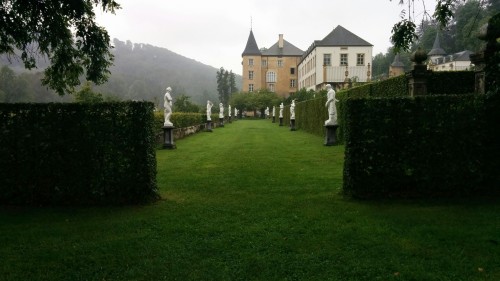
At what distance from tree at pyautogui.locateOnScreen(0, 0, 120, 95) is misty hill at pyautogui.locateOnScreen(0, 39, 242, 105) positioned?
69712 millimetres

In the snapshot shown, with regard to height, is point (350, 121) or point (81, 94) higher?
point (81, 94)

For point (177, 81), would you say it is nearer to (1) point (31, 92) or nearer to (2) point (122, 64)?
(2) point (122, 64)

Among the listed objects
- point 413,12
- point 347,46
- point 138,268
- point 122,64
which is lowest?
point 138,268

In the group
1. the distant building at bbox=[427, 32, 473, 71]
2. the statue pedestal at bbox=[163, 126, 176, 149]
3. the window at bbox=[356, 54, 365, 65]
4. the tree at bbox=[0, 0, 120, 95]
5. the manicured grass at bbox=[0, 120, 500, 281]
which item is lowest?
the manicured grass at bbox=[0, 120, 500, 281]

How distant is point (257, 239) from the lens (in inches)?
167

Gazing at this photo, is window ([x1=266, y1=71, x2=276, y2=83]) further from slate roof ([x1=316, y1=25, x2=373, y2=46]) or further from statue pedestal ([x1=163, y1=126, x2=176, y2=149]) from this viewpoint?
statue pedestal ([x1=163, y1=126, x2=176, y2=149])

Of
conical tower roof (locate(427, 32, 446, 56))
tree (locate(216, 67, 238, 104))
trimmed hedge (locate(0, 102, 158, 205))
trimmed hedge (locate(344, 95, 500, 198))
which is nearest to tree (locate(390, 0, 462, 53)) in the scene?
trimmed hedge (locate(344, 95, 500, 198))

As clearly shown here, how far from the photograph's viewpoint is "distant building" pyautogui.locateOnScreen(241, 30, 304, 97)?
72.6 meters

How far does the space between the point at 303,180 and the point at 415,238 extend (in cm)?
339

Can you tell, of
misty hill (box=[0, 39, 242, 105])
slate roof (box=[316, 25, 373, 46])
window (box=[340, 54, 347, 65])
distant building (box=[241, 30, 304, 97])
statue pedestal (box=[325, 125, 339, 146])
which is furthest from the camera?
misty hill (box=[0, 39, 242, 105])

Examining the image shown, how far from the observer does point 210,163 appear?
1012cm

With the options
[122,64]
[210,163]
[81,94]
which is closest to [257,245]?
[210,163]

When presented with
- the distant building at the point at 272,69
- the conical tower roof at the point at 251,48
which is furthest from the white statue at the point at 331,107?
the conical tower roof at the point at 251,48

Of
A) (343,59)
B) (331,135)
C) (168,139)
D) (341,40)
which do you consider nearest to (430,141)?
(331,135)
